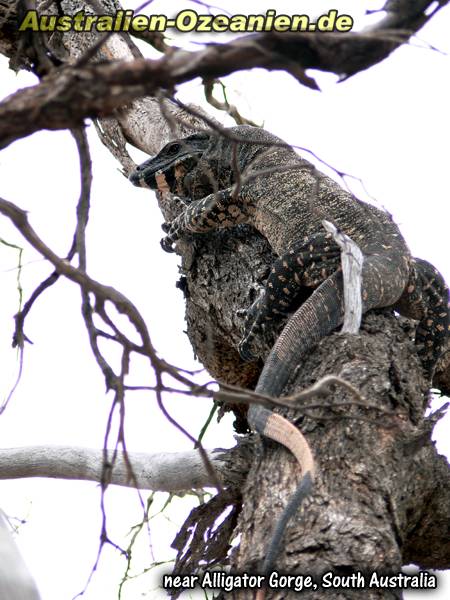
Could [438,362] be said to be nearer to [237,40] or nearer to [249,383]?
[249,383]

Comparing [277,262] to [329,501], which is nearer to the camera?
[329,501]

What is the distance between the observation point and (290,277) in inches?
193

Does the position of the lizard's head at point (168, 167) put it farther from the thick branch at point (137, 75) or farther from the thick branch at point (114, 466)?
the thick branch at point (137, 75)

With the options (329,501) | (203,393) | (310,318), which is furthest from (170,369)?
(310,318)

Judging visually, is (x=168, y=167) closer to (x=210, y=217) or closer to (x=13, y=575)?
(x=210, y=217)

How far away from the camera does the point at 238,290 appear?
5242mm

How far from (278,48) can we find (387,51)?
345mm

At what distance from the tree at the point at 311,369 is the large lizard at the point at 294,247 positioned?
0.53ft

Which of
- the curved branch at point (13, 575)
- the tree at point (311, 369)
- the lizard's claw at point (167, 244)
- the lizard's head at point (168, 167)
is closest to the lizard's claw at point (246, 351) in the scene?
the tree at point (311, 369)

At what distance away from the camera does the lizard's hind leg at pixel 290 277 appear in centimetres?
489

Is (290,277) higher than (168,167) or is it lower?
lower

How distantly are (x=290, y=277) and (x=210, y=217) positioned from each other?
0.92m

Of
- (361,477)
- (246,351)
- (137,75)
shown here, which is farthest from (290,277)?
(137,75)

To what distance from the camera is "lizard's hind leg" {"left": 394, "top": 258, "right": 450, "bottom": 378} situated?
17.2 feet
